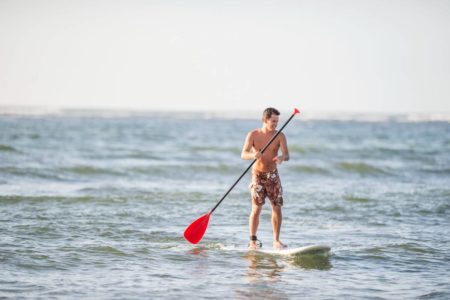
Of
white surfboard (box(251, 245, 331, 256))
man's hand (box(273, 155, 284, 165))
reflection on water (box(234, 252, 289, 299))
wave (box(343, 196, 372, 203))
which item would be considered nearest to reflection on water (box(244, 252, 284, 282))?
reflection on water (box(234, 252, 289, 299))

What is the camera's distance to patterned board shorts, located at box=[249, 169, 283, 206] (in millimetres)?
9742

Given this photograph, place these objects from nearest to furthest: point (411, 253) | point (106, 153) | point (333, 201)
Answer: point (411, 253)
point (333, 201)
point (106, 153)

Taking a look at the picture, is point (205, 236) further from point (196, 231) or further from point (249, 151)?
point (249, 151)

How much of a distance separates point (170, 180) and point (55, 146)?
12852 millimetres

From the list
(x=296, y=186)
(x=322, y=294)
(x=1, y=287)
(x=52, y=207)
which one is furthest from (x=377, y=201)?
(x=1, y=287)

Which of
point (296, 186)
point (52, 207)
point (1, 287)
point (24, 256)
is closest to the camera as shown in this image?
point (1, 287)

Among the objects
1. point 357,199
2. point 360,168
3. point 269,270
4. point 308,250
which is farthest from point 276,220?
point 360,168

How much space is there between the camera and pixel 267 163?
970 centimetres

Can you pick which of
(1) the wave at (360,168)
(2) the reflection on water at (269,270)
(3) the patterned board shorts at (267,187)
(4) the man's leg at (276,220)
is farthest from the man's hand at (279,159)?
(1) the wave at (360,168)

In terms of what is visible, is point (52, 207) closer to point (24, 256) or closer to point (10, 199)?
point (10, 199)

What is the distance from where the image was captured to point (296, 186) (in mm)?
19047

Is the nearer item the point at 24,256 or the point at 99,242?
the point at 24,256

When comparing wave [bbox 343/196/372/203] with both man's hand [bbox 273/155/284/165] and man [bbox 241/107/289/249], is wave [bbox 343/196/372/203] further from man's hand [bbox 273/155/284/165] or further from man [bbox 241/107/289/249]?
man's hand [bbox 273/155/284/165]

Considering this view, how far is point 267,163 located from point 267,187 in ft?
1.10
